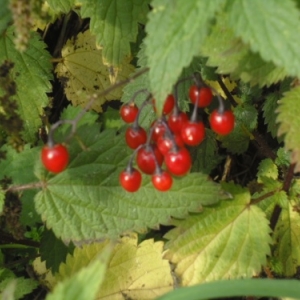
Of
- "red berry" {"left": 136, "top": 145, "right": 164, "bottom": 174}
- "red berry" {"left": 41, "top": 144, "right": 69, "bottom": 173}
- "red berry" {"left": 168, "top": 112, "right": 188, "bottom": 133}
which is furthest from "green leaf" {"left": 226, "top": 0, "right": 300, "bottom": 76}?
"red berry" {"left": 41, "top": 144, "right": 69, "bottom": 173}

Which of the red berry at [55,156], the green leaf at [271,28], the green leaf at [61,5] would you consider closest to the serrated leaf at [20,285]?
the red berry at [55,156]

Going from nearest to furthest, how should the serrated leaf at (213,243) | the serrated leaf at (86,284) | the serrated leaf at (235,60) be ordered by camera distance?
1. the serrated leaf at (86,284)
2. the serrated leaf at (235,60)
3. the serrated leaf at (213,243)

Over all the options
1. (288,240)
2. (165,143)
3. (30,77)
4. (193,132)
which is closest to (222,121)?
(193,132)

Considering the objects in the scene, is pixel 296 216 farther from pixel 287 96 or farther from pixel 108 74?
pixel 108 74

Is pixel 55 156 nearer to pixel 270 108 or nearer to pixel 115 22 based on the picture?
pixel 115 22

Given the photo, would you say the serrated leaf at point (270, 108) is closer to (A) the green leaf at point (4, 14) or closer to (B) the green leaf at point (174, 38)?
(B) the green leaf at point (174, 38)

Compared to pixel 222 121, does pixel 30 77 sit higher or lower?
higher
